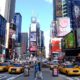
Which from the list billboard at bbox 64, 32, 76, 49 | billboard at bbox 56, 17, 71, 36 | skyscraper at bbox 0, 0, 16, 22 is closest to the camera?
billboard at bbox 64, 32, 76, 49

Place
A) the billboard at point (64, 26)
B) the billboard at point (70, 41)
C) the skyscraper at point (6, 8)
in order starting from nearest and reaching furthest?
1. the billboard at point (70, 41)
2. the billboard at point (64, 26)
3. the skyscraper at point (6, 8)

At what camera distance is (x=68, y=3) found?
169750mm

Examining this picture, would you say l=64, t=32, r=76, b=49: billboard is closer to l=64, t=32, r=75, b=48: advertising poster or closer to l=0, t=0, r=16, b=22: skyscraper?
l=64, t=32, r=75, b=48: advertising poster

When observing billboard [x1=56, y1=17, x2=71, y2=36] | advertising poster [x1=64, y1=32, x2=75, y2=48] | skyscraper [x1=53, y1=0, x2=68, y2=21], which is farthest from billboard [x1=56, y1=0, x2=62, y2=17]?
advertising poster [x1=64, y1=32, x2=75, y2=48]

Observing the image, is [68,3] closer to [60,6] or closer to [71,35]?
[60,6]

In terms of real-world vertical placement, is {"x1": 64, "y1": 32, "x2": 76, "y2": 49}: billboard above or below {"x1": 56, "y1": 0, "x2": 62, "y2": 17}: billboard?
below

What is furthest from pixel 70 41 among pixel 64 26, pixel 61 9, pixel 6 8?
pixel 61 9

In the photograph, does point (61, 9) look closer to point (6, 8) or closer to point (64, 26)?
point (6, 8)

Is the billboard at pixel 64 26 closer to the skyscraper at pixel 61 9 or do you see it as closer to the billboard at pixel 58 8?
the skyscraper at pixel 61 9

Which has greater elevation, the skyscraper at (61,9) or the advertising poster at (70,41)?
the skyscraper at (61,9)

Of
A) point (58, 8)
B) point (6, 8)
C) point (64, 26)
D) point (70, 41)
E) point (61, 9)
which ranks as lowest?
point (70, 41)

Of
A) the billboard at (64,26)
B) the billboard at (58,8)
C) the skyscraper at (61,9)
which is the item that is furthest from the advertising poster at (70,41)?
the billboard at (58,8)

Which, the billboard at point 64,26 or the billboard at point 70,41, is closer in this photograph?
the billboard at point 70,41

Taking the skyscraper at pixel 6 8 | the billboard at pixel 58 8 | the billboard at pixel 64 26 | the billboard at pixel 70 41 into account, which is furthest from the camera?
the billboard at pixel 58 8
